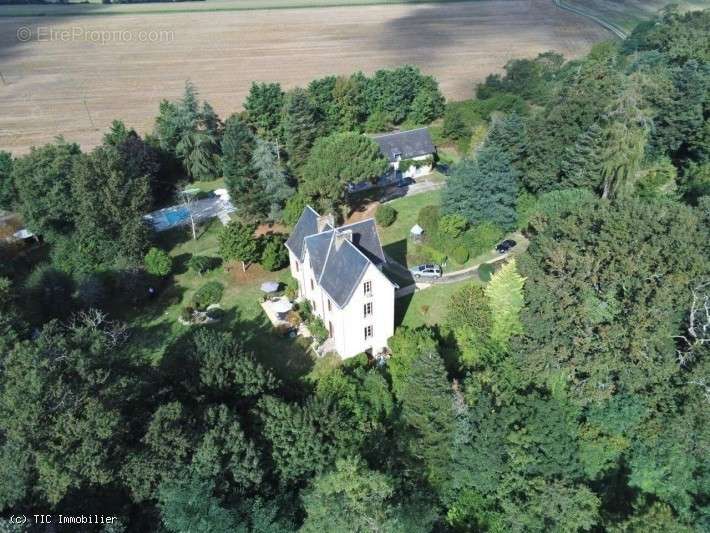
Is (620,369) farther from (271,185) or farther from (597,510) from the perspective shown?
(271,185)

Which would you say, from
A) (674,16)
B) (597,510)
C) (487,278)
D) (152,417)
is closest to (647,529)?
(597,510)

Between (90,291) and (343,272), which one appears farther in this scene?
(90,291)

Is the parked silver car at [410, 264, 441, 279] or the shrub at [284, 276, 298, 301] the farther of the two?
the shrub at [284, 276, 298, 301]

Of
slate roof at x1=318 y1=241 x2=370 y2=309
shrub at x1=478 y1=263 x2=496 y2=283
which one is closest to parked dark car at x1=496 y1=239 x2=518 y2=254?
shrub at x1=478 y1=263 x2=496 y2=283

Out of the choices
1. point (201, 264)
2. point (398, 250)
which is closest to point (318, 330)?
point (398, 250)

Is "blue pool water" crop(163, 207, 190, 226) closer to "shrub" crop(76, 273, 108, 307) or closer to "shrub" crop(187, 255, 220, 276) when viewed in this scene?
"shrub" crop(187, 255, 220, 276)

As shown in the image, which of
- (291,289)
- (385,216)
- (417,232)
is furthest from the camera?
(385,216)

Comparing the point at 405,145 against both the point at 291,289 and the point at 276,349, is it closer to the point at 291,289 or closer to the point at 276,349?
the point at 291,289
